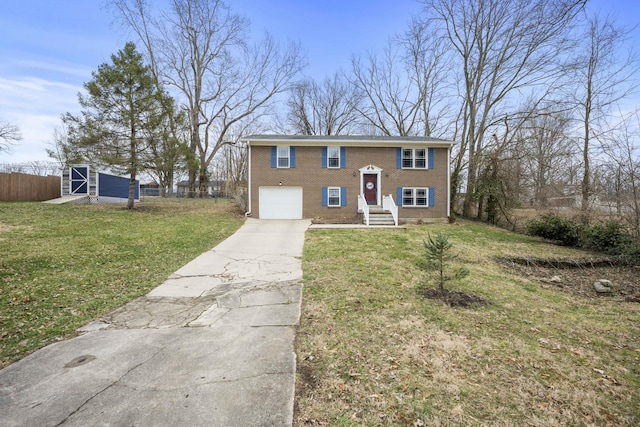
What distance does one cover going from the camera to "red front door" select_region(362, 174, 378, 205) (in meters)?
17.0

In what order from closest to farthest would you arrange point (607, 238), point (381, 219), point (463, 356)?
point (463, 356) → point (607, 238) → point (381, 219)

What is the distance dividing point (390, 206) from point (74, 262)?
1311cm

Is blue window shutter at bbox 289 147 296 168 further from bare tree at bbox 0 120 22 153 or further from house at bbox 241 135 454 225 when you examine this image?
bare tree at bbox 0 120 22 153

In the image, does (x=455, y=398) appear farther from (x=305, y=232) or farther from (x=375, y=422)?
(x=305, y=232)

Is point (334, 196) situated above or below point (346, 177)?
below

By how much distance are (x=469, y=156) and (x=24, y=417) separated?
22373 mm

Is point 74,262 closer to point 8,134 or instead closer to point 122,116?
point 122,116

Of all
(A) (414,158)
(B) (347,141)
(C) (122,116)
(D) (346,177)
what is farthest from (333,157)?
(C) (122,116)

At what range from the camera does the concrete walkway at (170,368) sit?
221 cm

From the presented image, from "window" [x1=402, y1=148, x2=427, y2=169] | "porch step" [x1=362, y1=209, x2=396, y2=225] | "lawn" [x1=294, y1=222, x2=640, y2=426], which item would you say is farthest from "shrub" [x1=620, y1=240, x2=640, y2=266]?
"window" [x1=402, y1=148, x2=427, y2=169]

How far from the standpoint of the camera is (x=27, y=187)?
1861cm

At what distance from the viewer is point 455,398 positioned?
95.0 inches

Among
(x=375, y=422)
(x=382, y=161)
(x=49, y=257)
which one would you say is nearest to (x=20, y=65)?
(x=49, y=257)

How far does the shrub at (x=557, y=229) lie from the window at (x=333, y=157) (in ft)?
32.4
